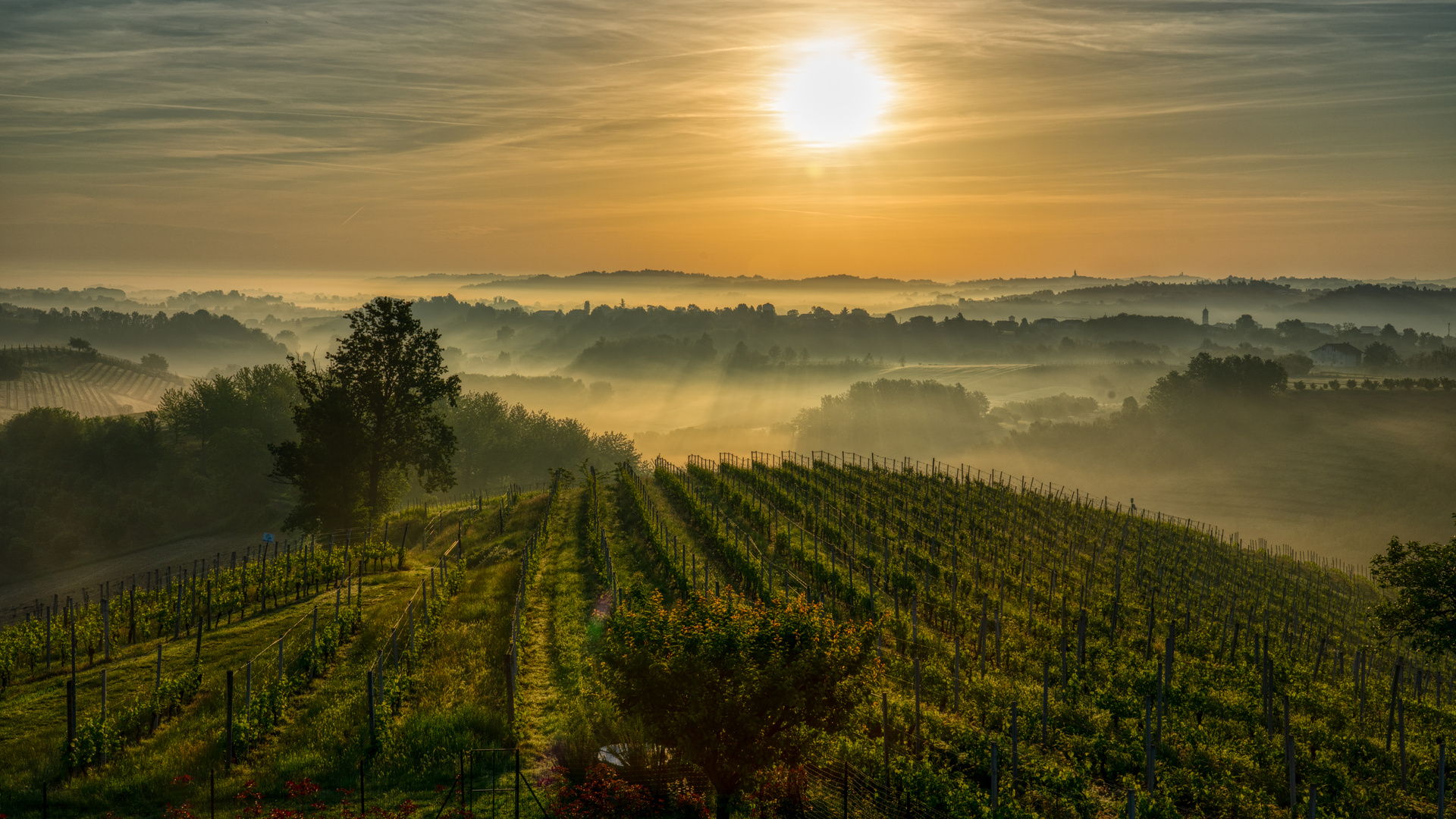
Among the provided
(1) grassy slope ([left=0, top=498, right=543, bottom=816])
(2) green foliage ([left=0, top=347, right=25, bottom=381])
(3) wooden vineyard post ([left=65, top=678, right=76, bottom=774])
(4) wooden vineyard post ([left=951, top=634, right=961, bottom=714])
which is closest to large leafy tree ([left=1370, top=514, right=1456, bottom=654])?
(4) wooden vineyard post ([left=951, top=634, right=961, bottom=714])

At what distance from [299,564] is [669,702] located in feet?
82.3

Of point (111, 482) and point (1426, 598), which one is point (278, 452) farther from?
point (111, 482)

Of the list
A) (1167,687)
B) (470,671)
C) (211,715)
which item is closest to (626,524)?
(470,671)

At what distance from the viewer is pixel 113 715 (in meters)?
16.6

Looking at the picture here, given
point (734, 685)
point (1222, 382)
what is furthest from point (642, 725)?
point (1222, 382)

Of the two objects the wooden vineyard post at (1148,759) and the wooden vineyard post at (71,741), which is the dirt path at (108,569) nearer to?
the wooden vineyard post at (71,741)

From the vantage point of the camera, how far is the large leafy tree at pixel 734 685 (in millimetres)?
12102

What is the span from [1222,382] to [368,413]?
181 meters

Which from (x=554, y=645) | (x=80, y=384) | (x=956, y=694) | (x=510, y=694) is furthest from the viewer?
(x=80, y=384)

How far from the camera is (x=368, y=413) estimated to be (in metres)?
42.3

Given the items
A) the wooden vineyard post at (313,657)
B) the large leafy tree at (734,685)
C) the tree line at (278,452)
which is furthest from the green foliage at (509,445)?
the large leafy tree at (734,685)

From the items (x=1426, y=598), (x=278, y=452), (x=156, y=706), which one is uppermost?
(x=278, y=452)

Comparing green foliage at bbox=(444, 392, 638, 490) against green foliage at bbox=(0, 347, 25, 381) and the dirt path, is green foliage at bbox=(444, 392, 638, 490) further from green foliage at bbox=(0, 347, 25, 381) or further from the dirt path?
green foliage at bbox=(0, 347, 25, 381)

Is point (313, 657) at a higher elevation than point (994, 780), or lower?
lower
